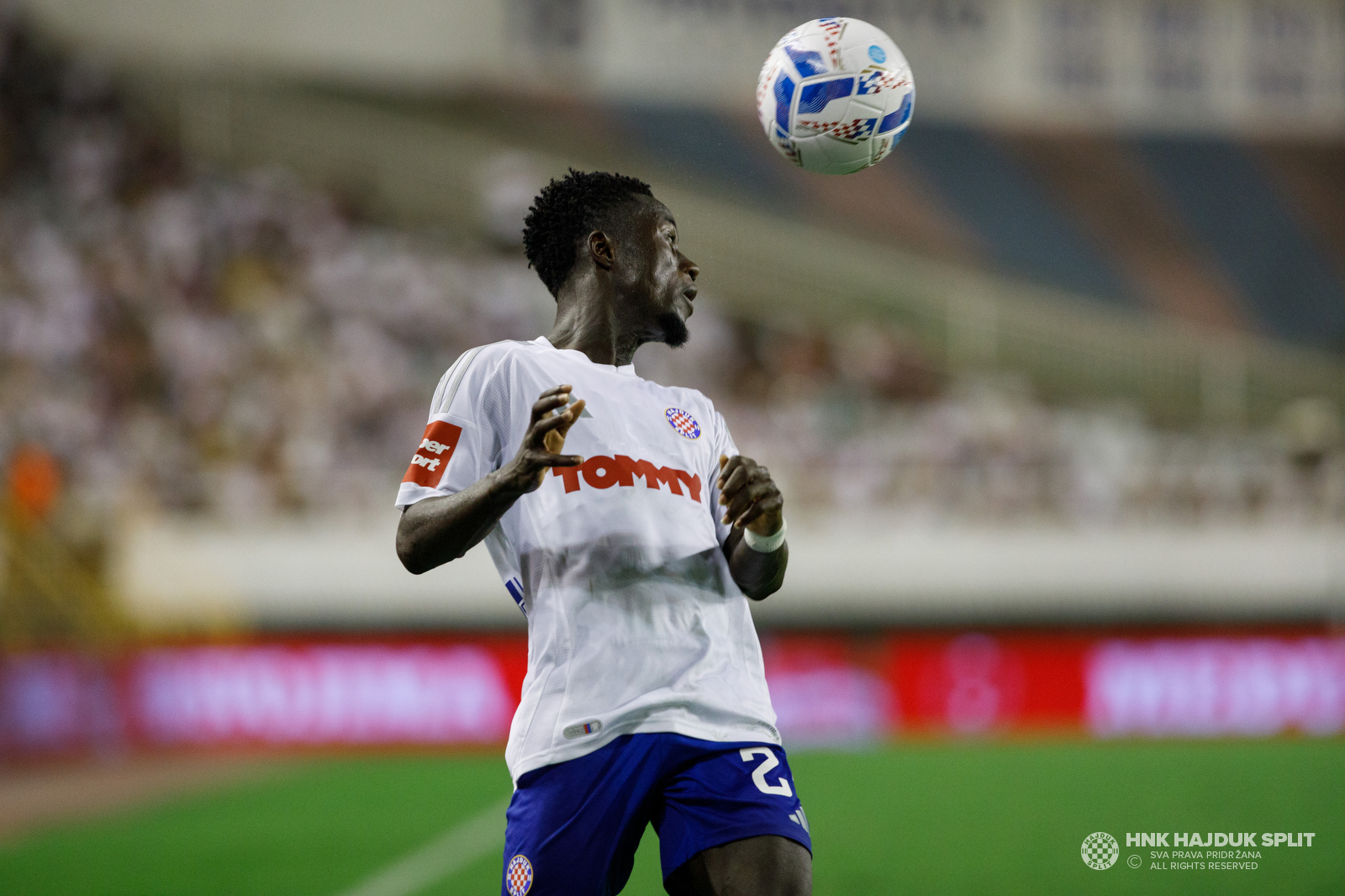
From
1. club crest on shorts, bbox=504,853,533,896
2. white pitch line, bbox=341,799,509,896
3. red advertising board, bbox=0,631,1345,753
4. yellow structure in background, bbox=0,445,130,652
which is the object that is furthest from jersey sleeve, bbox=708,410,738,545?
yellow structure in background, bbox=0,445,130,652

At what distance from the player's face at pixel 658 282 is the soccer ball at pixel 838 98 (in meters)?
0.92

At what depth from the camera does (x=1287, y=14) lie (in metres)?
19.8

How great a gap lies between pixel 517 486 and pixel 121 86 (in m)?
19.7

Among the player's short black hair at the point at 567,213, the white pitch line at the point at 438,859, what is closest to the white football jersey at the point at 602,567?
the player's short black hair at the point at 567,213

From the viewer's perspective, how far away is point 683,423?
3496 mm

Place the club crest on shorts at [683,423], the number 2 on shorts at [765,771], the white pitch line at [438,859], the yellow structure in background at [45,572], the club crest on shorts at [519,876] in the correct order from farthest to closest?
the yellow structure in background at [45,572]
the white pitch line at [438,859]
the club crest on shorts at [683,423]
the number 2 on shorts at [765,771]
the club crest on shorts at [519,876]

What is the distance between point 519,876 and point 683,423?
1.12 metres

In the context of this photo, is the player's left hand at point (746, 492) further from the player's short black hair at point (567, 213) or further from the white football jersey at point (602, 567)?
the player's short black hair at point (567, 213)

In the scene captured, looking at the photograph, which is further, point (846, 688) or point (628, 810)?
point (846, 688)

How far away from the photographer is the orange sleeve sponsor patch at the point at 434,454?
10.5 ft

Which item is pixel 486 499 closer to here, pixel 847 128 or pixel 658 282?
pixel 658 282

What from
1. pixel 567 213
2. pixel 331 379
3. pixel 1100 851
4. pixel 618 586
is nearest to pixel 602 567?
pixel 618 586

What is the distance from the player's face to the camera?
11.6ft

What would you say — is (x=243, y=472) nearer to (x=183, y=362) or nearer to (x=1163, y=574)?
(x=183, y=362)
